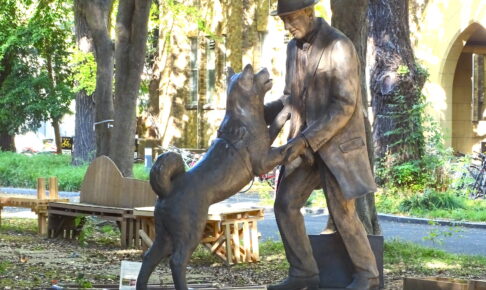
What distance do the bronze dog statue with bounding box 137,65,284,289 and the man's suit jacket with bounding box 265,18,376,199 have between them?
346 millimetres

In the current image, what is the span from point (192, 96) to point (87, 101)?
9.65m

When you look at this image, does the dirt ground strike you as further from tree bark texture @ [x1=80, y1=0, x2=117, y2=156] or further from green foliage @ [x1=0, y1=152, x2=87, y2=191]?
green foliage @ [x1=0, y1=152, x2=87, y2=191]

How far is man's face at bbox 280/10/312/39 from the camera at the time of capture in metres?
8.05

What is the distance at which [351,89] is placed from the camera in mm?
8031

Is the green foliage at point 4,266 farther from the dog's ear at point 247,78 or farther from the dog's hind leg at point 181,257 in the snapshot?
the dog's ear at point 247,78

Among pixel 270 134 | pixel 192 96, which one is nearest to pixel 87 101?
pixel 192 96

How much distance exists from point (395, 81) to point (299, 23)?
16115 millimetres

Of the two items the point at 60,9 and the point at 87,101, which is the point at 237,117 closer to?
the point at 87,101

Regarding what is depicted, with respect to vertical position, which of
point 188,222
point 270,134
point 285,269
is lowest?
point 285,269

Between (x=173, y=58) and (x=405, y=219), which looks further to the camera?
(x=173, y=58)

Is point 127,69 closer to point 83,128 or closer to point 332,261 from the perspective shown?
point 332,261

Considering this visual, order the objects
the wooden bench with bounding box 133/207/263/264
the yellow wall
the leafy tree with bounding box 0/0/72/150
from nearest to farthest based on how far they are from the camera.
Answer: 1. the wooden bench with bounding box 133/207/263/264
2. the yellow wall
3. the leafy tree with bounding box 0/0/72/150

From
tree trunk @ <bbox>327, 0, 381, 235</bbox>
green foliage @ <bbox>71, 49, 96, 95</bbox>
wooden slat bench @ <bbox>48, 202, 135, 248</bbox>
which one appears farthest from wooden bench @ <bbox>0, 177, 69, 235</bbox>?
green foliage @ <bbox>71, 49, 96, 95</bbox>

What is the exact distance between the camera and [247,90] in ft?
26.1
